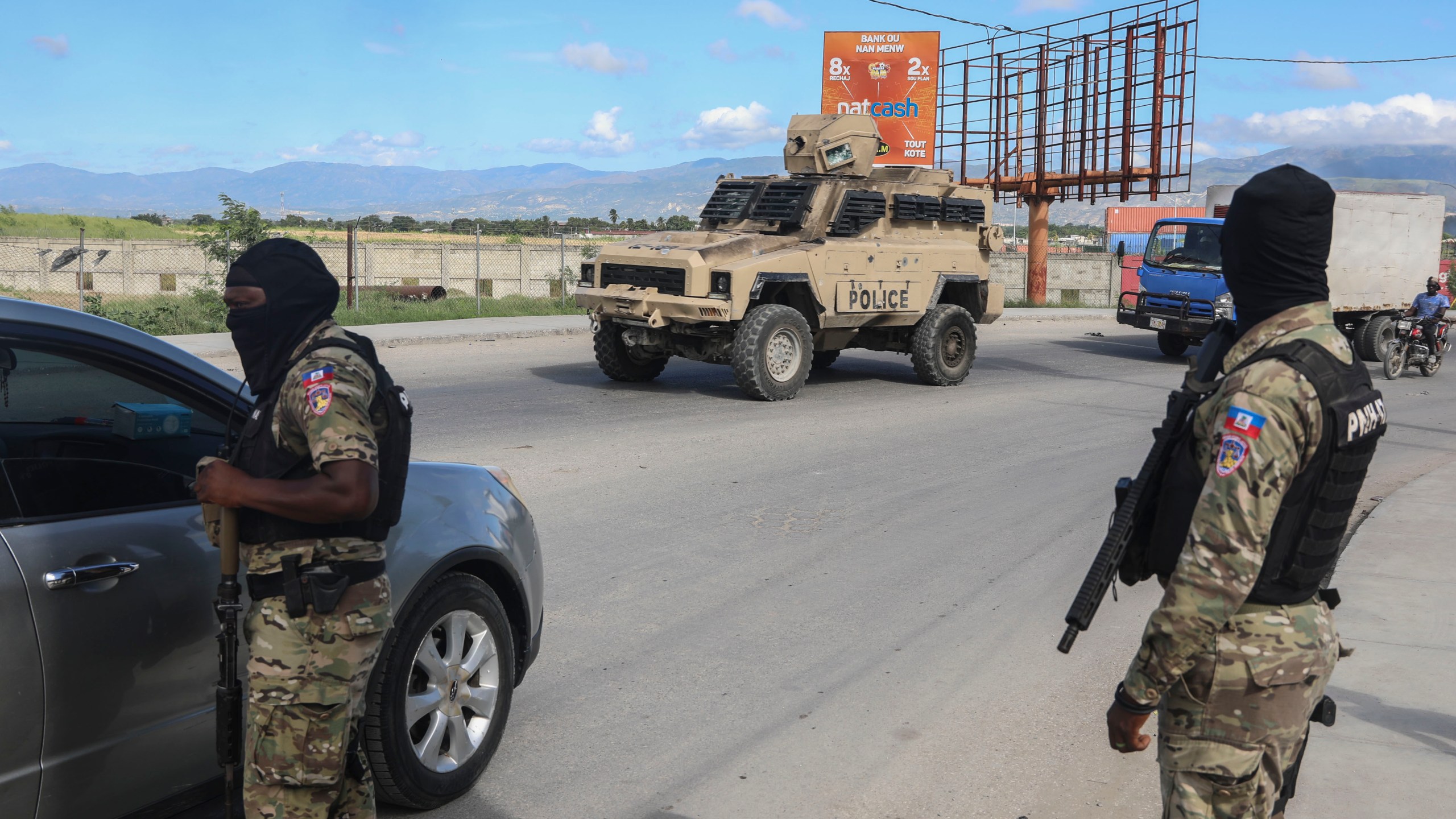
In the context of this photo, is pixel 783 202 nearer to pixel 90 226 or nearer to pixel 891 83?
pixel 891 83

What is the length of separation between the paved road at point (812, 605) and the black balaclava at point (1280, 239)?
6.37ft

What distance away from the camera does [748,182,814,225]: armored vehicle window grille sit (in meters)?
13.3

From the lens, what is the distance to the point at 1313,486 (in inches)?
92.8

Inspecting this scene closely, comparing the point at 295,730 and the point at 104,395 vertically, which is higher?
the point at 104,395

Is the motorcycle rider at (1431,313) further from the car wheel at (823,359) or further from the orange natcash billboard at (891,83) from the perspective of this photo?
the orange natcash billboard at (891,83)

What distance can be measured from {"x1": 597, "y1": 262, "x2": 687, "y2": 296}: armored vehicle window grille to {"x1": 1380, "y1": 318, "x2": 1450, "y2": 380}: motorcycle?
445 inches

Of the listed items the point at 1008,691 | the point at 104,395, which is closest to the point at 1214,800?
the point at 1008,691

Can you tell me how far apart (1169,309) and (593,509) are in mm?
12781

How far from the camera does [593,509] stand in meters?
7.63

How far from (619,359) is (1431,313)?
11993 millimetres

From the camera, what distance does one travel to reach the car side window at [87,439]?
287 centimetres

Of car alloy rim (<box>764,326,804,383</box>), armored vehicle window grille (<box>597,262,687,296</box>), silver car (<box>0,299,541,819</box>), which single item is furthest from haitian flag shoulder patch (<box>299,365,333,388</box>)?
car alloy rim (<box>764,326,804,383</box>)

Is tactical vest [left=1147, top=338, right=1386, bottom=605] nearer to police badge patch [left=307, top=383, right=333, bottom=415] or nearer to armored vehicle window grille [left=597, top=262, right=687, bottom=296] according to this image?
police badge patch [left=307, top=383, right=333, bottom=415]

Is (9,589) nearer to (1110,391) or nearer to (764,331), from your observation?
(764,331)
